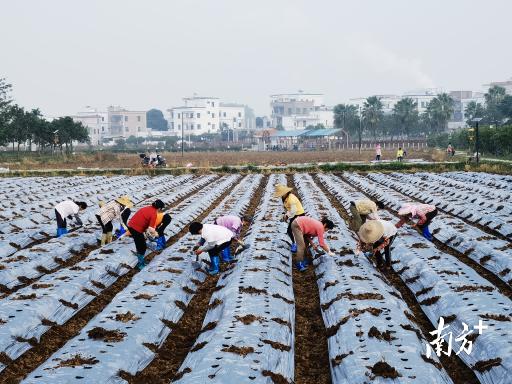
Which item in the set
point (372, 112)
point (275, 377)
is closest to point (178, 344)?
point (275, 377)

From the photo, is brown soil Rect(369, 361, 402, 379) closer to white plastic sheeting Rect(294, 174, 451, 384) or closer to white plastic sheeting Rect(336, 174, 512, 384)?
white plastic sheeting Rect(294, 174, 451, 384)

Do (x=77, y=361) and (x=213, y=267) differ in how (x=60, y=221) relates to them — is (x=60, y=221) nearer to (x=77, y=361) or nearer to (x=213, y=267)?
(x=213, y=267)

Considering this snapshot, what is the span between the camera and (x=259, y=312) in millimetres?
8414

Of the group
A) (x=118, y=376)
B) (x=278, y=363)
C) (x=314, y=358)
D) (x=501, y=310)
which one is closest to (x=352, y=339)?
(x=314, y=358)

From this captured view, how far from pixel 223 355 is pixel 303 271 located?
5.32 metres

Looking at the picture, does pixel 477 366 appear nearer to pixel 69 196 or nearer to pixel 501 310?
pixel 501 310

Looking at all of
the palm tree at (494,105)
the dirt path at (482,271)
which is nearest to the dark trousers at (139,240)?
the dirt path at (482,271)

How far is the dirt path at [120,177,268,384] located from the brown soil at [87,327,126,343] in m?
0.50

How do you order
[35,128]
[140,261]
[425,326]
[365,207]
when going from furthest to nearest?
[35,128]
[140,261]
[365,207]
[425,326]

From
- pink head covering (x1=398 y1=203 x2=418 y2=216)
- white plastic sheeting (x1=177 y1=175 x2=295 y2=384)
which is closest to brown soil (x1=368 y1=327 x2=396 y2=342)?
white plastic sheeting (x1=177 y1=175 x2=295 y2=384)

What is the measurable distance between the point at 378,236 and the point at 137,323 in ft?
15.1

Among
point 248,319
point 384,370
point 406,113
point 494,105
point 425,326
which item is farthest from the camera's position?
point 406,113

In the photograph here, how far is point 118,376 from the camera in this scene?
6.57 meters

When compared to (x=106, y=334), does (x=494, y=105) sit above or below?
above
